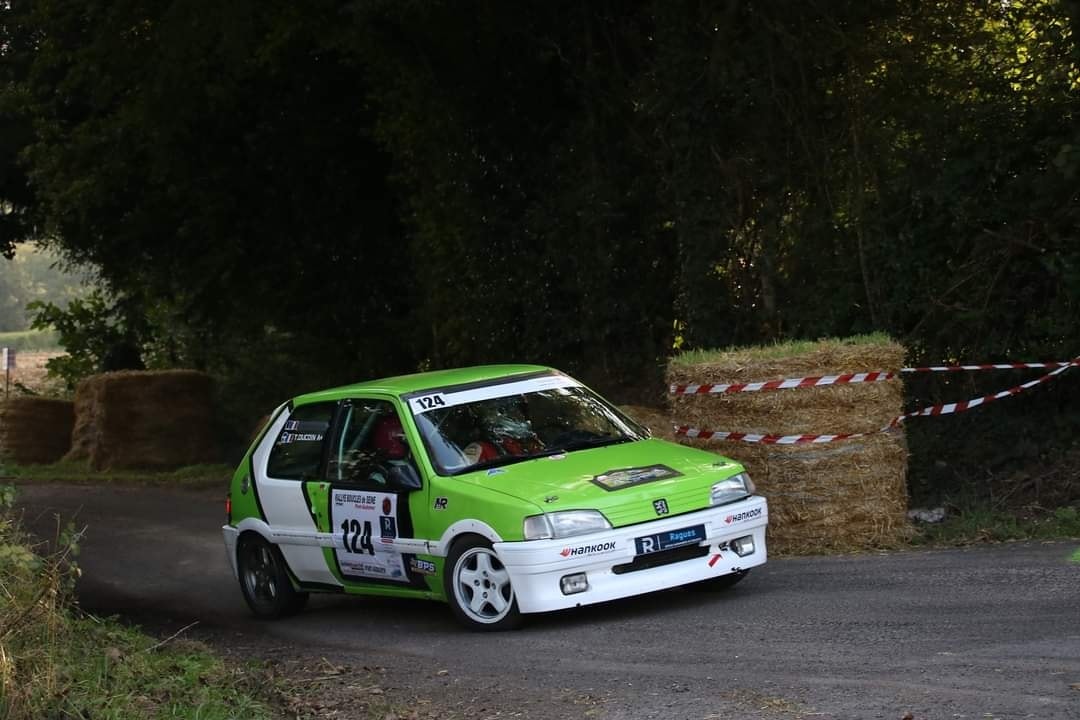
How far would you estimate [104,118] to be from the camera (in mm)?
24828

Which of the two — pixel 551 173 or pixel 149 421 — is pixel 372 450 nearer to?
pixel 551 173

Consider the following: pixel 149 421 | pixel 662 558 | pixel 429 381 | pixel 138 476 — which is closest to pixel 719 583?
pixel 662 558

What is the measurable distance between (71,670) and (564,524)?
3.04 m

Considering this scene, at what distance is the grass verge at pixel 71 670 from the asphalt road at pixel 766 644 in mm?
982

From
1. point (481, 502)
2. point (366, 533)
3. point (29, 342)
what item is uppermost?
point (29, 342)

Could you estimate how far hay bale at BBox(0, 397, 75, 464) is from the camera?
29266mm

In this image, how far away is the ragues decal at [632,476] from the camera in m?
9.66

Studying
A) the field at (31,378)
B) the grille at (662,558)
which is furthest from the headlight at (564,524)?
the field at (31,378)

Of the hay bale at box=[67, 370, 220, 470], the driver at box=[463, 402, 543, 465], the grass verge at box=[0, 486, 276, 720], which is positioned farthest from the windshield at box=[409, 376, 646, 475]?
the hay bale at box=[67, 370, 220, 470]

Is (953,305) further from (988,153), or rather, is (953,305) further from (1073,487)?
(1073,487)

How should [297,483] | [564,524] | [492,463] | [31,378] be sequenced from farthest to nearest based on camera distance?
1. [31,378]
2. [297,483]
3. [492,463]
4. [564,524]

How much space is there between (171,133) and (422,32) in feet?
15.8

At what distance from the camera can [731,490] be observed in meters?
10.0

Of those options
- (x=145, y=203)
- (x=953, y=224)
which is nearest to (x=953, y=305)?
(x=953, y=224)
